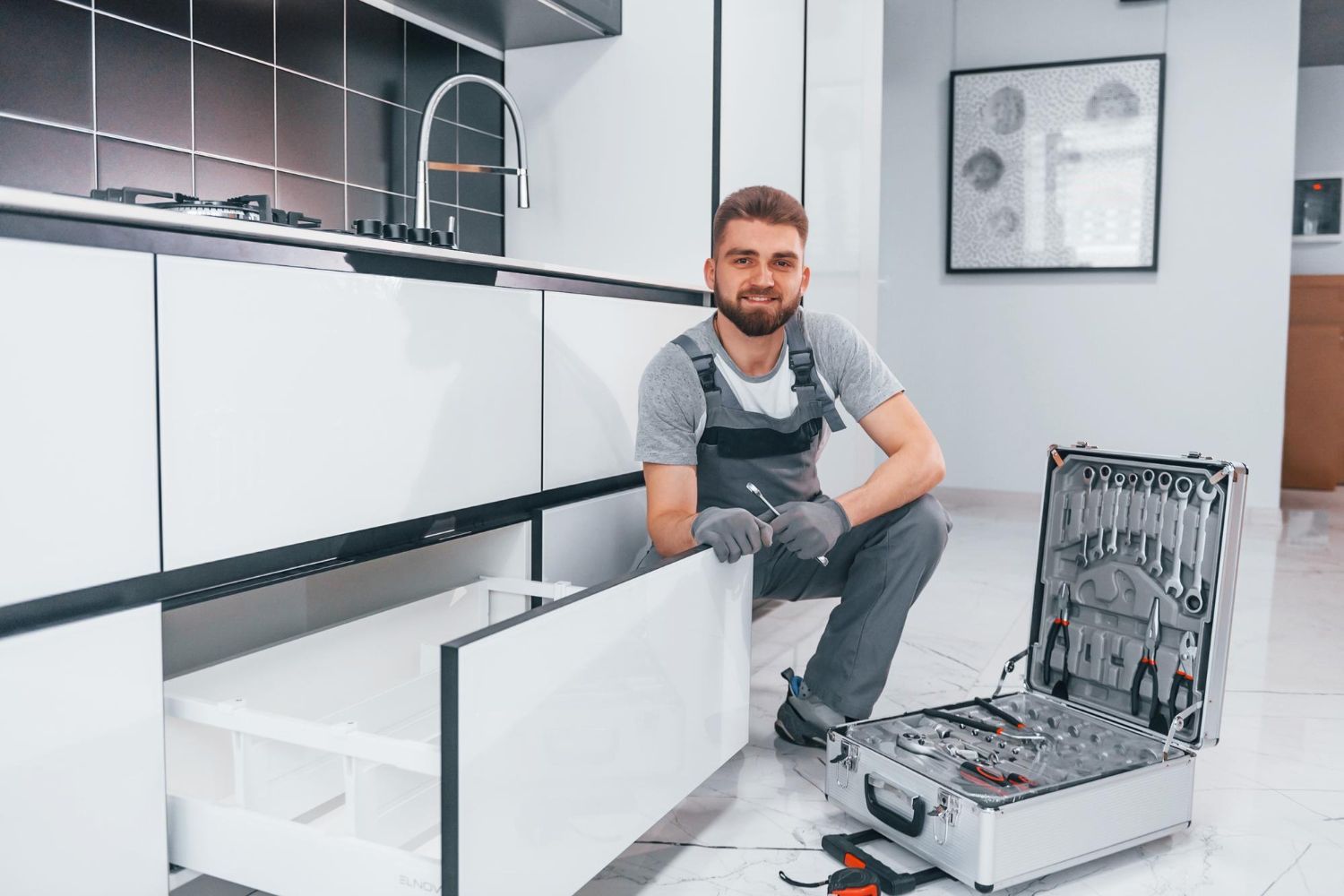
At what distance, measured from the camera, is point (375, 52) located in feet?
7.43

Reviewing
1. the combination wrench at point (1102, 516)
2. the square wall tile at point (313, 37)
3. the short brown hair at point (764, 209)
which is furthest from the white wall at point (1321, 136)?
the square wall tile at point (313, 37)

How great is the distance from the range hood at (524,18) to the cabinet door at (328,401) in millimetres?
943

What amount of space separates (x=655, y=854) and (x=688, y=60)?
1763 mm

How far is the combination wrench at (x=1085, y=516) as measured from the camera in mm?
1741

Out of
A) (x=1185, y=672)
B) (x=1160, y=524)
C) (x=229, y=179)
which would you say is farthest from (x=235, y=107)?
(x=1185, y=672)

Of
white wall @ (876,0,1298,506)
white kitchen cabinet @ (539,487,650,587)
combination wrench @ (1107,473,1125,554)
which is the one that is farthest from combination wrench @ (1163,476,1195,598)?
white wall @ (876,0,1298,506)

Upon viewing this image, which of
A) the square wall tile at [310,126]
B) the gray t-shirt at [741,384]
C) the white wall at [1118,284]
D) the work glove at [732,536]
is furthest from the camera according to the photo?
the white wall at [1118,284]

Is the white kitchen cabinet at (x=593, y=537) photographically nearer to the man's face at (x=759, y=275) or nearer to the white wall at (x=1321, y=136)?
the man's face at (x=759, y=275)

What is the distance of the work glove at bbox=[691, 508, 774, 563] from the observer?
1.44m

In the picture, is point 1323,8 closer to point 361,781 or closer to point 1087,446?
point 1087,446

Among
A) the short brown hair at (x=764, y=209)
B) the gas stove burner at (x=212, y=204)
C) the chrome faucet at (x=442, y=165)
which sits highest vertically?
the chrome faucet at (x=442, y=165)

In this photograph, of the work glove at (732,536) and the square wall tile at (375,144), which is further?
the square wall tile at (375,144)

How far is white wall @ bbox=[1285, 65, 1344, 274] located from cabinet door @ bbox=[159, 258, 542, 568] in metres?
5.53

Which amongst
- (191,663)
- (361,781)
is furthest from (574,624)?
(191,663)
